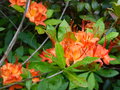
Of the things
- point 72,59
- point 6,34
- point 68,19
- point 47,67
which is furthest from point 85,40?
point 6,34

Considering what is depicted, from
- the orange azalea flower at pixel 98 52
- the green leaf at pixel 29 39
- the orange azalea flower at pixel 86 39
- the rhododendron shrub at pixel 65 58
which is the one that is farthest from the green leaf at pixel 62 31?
the green leaf at pixel 29 39

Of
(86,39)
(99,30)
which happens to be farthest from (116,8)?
(86,39)

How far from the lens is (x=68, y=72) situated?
124 centimetres

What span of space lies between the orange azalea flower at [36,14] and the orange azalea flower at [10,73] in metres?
0.33

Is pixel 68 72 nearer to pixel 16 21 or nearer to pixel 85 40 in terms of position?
pixel 85 40

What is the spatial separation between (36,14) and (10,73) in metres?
0.41

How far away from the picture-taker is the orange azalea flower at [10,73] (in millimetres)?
1351

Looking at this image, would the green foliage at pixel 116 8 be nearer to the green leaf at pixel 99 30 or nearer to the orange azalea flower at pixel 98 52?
the green leaf at pixel 99 30

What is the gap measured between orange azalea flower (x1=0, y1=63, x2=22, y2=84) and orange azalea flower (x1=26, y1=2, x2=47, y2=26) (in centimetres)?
33

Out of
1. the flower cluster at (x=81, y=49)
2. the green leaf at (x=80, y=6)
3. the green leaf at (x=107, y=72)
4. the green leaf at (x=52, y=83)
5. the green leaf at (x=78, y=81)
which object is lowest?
the green leaf at (x=107, y=72)

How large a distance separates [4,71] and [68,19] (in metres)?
0.80

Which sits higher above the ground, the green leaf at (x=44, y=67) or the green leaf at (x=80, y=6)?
the green leaf at (x=80, y=6)

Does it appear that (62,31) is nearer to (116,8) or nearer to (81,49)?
(81,49)

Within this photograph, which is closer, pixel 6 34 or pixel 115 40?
pixel 115 40
